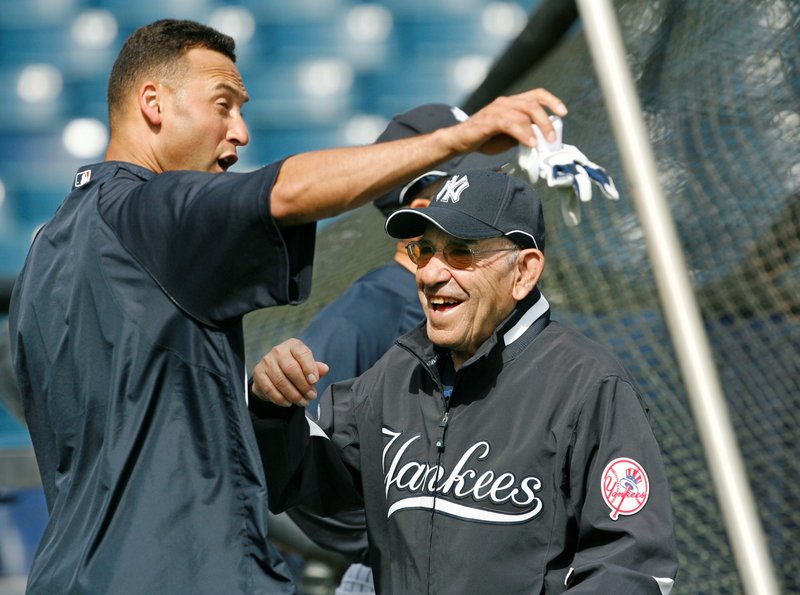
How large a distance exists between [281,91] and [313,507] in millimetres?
6990

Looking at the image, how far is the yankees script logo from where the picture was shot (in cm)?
184

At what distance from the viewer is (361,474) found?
2.10 m

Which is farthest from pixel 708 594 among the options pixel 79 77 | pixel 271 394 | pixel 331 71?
pixel 79 77

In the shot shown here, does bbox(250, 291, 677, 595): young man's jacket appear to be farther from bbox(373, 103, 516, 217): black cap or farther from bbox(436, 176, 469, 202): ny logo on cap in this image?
bbox(373, 103, 516, 217): black cap

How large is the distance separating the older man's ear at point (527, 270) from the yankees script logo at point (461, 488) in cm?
26

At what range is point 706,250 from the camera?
3680mm

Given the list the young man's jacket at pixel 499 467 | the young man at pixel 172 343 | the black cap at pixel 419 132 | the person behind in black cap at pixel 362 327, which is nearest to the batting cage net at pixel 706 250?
the black cap at pixel 419 132

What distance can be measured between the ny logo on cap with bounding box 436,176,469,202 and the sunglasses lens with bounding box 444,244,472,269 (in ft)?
0.26

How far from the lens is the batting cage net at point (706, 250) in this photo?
3514mm

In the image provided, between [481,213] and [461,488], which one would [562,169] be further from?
[461,488]

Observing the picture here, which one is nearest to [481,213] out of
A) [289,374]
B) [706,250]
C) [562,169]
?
[562,169]

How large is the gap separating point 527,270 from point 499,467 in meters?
0.33

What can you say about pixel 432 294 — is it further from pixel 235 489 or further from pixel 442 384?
pixel 235 489

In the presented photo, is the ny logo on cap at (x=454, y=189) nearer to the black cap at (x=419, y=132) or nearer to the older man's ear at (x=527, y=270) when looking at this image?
the older man's ear at (x=527, y=270)
